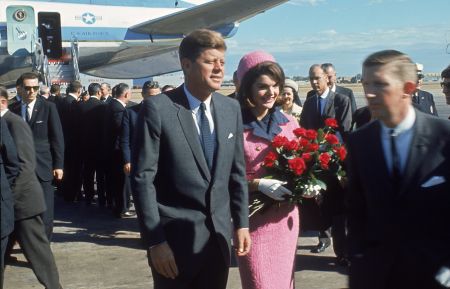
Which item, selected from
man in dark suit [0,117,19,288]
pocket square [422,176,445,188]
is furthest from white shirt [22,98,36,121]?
pocket square [422,176,445,188]

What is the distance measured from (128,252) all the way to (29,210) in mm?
2135

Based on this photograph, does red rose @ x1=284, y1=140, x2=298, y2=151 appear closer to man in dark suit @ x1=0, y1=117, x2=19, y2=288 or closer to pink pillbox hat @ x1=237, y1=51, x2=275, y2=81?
pink pillbox hat @ x1=237, y1=51, x2=275, y2=81

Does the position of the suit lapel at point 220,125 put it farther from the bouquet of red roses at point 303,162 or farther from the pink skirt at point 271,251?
the pink skirt at point 271,251

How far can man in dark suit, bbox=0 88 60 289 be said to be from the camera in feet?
16.4

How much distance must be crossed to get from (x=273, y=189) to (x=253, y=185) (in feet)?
0.41

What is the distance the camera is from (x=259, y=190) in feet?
12.1

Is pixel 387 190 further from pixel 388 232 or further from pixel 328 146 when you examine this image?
pixel 328 146

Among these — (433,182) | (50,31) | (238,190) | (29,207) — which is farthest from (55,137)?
(50,31)

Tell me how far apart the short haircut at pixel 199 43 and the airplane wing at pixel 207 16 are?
21146mm

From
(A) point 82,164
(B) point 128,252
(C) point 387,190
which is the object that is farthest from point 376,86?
(A) point 82,164

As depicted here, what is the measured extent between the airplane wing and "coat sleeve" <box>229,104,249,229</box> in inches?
827

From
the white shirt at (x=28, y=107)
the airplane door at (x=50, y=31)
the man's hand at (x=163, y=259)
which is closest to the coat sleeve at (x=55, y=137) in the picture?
the white shirt at (x=28, y=107)

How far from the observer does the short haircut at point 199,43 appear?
2.99m

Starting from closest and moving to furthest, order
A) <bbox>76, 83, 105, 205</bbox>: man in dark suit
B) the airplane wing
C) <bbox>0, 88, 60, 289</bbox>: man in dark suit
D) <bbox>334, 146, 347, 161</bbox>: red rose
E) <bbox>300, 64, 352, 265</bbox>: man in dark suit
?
<bbox>334, 146, 347, 161</bbox>: red rose
<bbox>0, 88, 60, 289</bbox>: man in dark suit
<bbox>300, 64, 352, 265</bbox>: man in dark suit
<bbox>76, 83, 105, 205</bbox>: man in dark suit
the airplane wing
